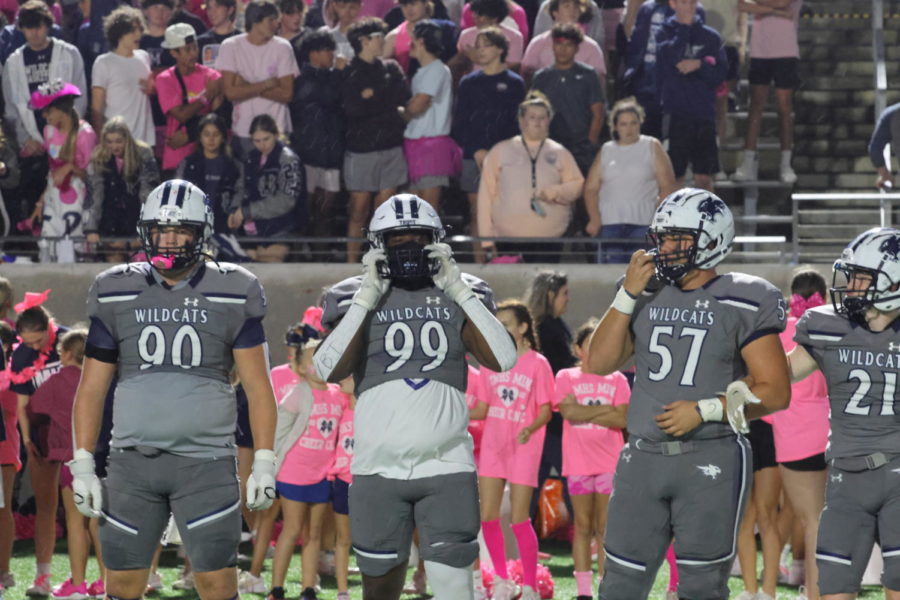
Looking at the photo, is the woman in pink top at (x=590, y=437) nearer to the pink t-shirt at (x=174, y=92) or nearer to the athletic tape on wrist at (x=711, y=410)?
the athletic tape on wrist at (x=711, y=410)

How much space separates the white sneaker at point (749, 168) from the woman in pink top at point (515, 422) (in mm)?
4570

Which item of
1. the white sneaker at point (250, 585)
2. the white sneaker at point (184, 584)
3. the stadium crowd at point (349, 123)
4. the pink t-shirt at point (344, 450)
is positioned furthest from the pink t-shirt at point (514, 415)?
the stadium crowd at point (349, 123)

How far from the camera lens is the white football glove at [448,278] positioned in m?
7.27

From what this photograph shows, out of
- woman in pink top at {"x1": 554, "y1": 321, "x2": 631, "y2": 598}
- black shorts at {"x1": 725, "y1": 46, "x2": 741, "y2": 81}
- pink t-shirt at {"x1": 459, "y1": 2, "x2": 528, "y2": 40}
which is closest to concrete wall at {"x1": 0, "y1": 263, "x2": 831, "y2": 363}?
woman in pink top at {"x1": 554, "y1": 321, "x2": 631, "y2": 598}

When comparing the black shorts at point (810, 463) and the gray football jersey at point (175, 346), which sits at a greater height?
the gray football jersey at point (175, 346)

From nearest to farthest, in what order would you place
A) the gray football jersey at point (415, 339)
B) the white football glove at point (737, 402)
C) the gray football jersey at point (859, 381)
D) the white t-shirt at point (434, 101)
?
the white football glove at point (737, 402) < the gray football jersey at point (415, 339) < the gray football jersey at point (859, 381) < the white t-shirt at point (434, 101)

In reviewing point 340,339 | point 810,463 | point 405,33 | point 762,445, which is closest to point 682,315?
point 340,339

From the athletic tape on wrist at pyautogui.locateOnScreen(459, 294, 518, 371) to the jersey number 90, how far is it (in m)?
1.12

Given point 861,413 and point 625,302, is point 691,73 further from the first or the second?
point 625,302

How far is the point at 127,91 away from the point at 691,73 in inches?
173

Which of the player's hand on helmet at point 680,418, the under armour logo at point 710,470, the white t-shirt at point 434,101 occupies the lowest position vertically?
the under armour logo at point 710,470

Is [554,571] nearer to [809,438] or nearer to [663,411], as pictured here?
[809,438]

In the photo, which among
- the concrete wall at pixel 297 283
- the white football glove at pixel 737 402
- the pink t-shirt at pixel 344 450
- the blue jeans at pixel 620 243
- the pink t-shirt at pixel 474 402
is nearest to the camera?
the white football glove at pixel 737 402

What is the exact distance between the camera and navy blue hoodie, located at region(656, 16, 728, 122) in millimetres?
13344
